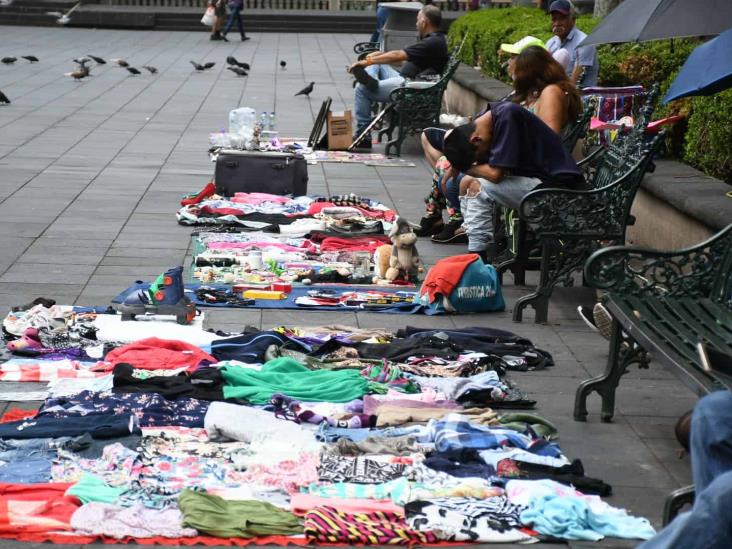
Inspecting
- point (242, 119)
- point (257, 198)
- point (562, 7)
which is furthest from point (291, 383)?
point (242, 119)

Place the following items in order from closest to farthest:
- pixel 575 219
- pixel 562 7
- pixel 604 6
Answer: pixel 575 219 → pixel 562 7 → pixel 604 6

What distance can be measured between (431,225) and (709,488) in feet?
23.5

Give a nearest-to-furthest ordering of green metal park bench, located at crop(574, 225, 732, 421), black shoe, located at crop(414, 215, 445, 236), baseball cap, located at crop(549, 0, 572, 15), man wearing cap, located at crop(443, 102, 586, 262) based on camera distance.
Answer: green metal park bench, located at crop(574, 225, 732, 421)
man wearing cap, located at crop(443, 102, 586, 262)
black shoe, located at crop(414, 215, 445, 236)
baseball cap, located at crop(549, 0, 572, 15)

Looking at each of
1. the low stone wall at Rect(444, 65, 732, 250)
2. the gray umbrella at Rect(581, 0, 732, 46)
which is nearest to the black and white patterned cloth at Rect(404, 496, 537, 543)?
the low stone wall at Rect(444, 65, 732, 250)

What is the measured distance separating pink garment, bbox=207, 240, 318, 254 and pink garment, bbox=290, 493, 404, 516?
4608 mm

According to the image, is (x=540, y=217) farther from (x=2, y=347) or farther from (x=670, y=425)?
(x=2, y=347)

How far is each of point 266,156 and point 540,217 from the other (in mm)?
4544

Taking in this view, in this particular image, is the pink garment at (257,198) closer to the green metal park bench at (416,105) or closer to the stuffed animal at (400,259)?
the stuffed animal at (400,259)

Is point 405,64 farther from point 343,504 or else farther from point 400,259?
point 343,504

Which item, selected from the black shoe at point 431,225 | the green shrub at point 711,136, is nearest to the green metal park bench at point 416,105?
the black shoe at point 431,225

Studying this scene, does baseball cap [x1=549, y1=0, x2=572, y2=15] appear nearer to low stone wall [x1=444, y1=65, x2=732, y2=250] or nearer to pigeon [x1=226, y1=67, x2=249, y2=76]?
low stone wall [x1=444, y1=65, x2=732, y2=250]

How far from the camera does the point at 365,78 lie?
14.9m

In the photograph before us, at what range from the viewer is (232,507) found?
452 cm

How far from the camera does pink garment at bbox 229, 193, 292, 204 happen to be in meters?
10.9
